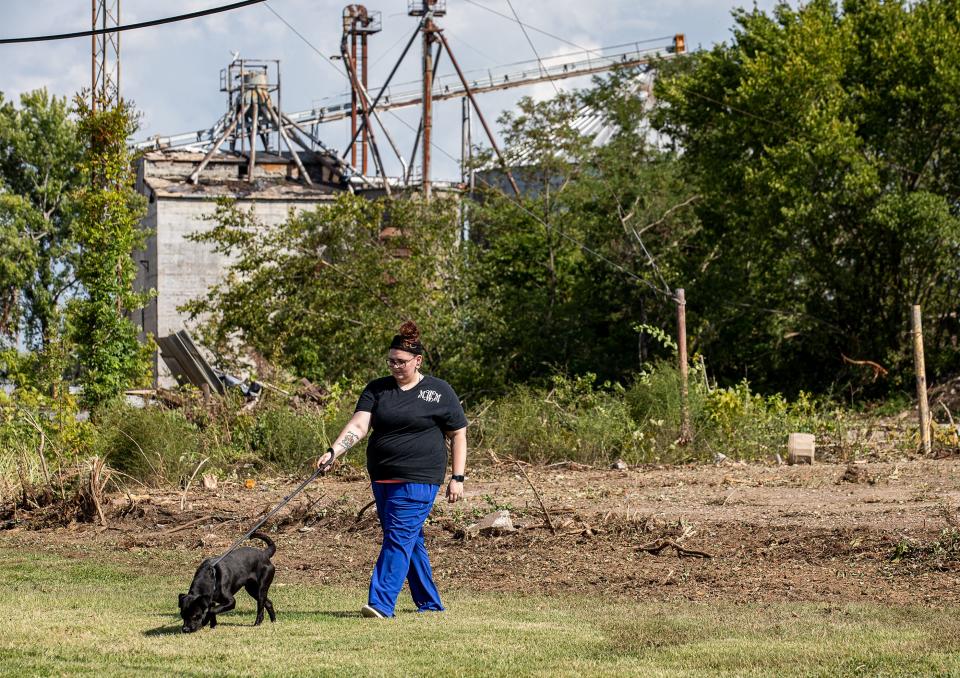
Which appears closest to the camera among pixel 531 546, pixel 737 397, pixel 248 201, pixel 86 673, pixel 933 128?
pixel 86 673

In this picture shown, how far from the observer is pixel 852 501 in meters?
13.1

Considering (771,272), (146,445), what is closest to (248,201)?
(771,272)

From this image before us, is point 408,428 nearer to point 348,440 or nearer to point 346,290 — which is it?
point 348,440

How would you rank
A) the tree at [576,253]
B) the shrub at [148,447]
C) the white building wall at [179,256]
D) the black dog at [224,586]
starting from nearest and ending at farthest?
the black dog at [224,586] < the shrub at [148,447] < the tree at [576,253] < the white building wall at [179,256]

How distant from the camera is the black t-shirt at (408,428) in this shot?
8.20 metres

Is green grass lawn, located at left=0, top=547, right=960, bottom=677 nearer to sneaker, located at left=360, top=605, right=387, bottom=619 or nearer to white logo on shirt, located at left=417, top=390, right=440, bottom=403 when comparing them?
sneaker, located at left=360, top=605, right=387, bottom=619

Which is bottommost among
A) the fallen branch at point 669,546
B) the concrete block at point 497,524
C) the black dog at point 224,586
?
the fallen branch at point 669,546

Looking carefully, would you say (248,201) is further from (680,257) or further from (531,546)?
(531,546)

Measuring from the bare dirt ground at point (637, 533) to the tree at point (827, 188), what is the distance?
415 inches

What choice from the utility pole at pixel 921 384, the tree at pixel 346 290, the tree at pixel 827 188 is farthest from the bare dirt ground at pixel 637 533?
the tree at pixel 346 290

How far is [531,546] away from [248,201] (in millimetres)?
40744

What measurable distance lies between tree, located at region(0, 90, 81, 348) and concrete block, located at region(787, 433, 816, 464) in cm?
3808

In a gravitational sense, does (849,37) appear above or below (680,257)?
above

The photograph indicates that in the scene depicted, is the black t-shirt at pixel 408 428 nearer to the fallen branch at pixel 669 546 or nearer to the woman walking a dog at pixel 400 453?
the woman walking a dog at pixel 400 453
